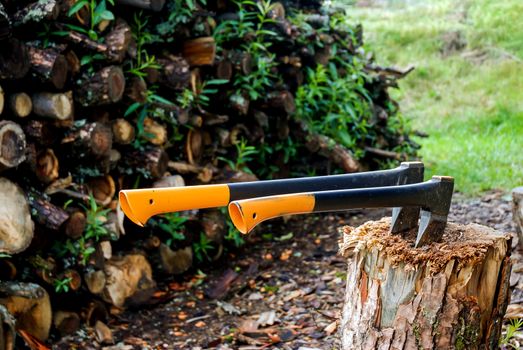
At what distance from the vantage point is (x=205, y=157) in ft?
13.3

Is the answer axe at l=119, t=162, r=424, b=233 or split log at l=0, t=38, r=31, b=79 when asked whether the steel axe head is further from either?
split log at l=0, t=38, r=31, b=79

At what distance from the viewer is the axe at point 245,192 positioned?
1.64 metres

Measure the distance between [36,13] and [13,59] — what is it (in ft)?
0.87

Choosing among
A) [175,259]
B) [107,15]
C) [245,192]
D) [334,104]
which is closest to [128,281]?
[175,259]

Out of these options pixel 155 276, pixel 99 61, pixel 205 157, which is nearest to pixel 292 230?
pixel 205 157

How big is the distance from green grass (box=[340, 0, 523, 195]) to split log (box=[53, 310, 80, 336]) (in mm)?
3523

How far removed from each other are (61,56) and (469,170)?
3923 mm

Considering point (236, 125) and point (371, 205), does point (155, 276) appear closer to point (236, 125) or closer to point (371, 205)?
point (236, 125)

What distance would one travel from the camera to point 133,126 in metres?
3.39

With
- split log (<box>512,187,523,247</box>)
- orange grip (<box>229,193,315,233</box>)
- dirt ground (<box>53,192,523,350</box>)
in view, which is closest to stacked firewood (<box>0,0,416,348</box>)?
dirt ground (<box>53,192,523,350</box>)

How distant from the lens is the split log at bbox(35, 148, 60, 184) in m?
2.94

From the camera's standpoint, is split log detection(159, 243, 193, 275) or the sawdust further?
split log detection(159, 243, 193, 275)

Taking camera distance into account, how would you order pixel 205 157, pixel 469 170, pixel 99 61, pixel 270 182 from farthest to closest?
pixel 469 170
pixel 205 157
pixel 99 61
pixel 270 182

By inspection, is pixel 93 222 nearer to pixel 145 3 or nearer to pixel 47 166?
pixel 47 166
